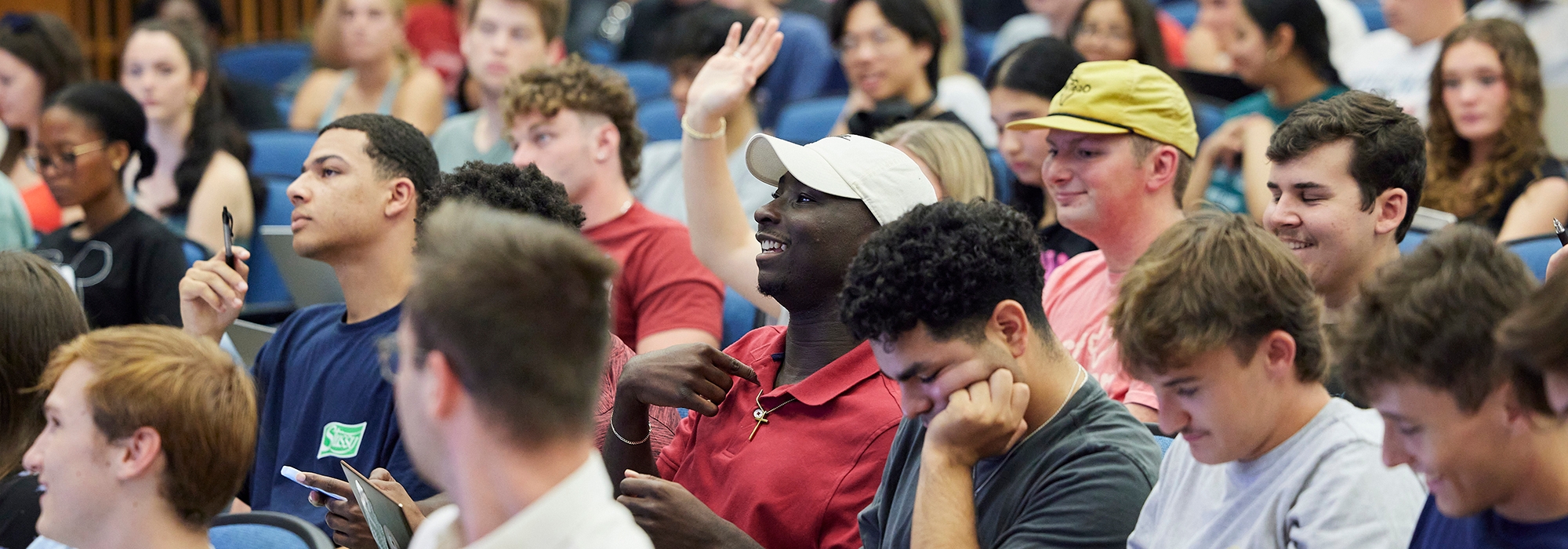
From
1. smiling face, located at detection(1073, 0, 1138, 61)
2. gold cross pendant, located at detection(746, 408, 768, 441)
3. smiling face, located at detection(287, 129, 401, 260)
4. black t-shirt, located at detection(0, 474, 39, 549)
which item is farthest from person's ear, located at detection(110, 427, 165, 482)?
smiling face, located at detection(1073, 0, 1138, 61)

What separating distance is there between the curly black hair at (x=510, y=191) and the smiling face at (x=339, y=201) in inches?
10.3

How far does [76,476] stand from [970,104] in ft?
11.5

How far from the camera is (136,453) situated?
66.4 inches

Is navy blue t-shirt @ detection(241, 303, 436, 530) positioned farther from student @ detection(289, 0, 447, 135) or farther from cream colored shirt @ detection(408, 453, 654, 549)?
student @ detection(289, 0, 447, 135)

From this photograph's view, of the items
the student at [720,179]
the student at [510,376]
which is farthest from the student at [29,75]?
the student at [510,376]

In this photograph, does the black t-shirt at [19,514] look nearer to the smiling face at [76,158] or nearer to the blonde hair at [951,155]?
the blonde hair at [951,155]

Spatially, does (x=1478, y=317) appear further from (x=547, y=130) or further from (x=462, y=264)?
(x=547, y=130)

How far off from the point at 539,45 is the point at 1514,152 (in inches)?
117

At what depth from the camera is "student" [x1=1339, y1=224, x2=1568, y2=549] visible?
1273 millimetres

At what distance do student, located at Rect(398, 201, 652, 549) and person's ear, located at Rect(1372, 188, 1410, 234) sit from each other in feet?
4.75

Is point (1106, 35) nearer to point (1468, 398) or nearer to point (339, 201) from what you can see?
point (339, 201)

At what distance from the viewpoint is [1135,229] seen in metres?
2.60

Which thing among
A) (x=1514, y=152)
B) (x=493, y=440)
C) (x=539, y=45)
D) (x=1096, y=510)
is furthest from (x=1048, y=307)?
(x=539, y=45)

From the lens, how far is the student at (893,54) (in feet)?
14.1
